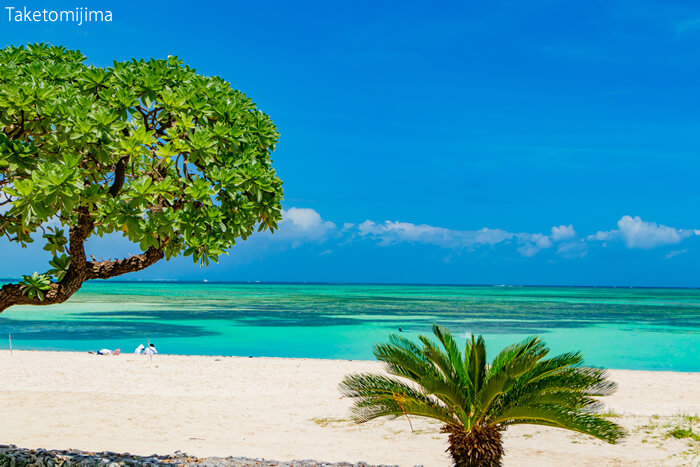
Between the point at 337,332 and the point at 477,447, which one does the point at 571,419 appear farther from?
the point at 337,332

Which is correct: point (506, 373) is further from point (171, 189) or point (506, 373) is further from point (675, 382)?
point (675, 382)

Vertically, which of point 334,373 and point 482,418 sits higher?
point 482,418

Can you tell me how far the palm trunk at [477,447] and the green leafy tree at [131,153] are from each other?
13.7ft

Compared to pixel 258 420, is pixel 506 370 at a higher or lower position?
higher

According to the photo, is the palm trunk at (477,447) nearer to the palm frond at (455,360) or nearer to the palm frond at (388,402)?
the palm frond at (388,402)

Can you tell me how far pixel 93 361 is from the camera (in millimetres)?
24578

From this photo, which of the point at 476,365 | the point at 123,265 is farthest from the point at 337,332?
the point at 123,265

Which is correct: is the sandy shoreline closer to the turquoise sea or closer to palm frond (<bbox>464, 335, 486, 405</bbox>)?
palm frond (<bbox>464, 335, 486, 405</bbox>)

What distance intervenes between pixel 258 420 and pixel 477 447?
7.07 metres

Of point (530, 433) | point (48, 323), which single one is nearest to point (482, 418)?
point (530, 433)

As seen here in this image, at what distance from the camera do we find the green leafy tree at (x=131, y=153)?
5.85m

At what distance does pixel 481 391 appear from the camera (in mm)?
8711

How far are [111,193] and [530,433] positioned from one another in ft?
32.8

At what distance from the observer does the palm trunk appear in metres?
8.66
